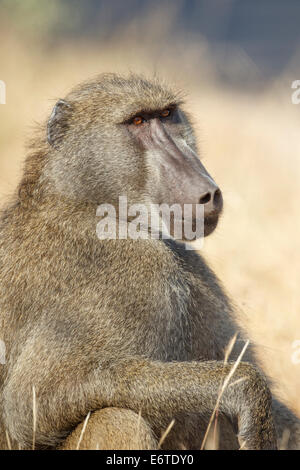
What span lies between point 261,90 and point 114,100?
784cm

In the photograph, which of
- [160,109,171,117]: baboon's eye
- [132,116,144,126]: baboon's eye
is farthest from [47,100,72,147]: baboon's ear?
[160,109,171,117]: baboon's eye

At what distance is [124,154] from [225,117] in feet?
21.1

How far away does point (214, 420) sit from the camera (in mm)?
2785

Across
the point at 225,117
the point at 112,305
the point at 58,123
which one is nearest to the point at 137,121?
the point at 58,123

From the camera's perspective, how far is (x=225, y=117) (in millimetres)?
9219

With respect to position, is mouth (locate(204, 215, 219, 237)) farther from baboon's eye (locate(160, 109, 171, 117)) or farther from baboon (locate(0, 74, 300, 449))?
baboon's eye (locate(160, 109, 171, 117))

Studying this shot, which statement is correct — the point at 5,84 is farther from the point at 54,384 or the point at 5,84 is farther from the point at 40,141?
the point at 54,384

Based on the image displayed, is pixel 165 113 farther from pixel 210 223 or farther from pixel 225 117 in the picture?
pixel 225 117

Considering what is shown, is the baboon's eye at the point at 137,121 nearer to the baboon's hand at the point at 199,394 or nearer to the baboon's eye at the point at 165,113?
the baboon's eye at the point at 165,113

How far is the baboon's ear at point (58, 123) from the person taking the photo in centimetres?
299

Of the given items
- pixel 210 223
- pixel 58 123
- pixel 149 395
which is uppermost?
pixel 58 123

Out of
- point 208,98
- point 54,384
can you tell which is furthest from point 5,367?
point 208,98

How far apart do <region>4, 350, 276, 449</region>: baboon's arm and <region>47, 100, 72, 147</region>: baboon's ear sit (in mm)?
931

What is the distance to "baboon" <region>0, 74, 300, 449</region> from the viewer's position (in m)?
2.60
